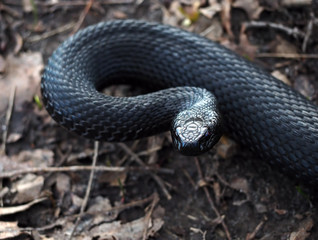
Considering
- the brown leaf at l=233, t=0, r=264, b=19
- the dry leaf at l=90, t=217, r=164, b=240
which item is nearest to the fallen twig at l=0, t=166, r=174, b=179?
the dry leaf at l=90, t=217, r=164, b=240

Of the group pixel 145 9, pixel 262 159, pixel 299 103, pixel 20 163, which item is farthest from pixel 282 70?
pixel 20 163

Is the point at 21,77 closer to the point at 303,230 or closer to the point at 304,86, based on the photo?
the point at 304,86

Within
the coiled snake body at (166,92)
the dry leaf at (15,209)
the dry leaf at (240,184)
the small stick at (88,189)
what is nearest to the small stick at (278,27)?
the coiled snake body at (166,92)

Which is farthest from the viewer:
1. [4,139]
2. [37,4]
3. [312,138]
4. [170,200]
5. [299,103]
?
[37,4]

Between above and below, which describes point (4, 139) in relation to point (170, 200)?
above

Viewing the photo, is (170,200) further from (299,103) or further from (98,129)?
(299,103)

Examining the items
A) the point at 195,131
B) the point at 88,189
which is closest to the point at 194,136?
the point at 195,131
